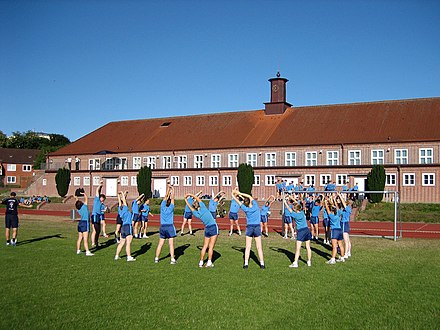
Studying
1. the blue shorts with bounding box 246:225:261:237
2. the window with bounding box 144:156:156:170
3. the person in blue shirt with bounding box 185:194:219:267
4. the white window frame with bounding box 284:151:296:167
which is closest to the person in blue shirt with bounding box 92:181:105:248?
the person in blue shirt with bounding box 185:194:219:267

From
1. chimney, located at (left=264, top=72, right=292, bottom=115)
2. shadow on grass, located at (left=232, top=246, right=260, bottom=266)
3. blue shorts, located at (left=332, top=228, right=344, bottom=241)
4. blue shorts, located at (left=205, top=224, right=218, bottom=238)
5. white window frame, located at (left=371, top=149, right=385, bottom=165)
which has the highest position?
chimney, located at (left=264, top=72, right=292, bottom=115)

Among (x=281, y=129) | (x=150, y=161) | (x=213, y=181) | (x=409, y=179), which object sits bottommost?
(x=213, y=181)

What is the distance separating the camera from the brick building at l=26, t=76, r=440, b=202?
46562 mm

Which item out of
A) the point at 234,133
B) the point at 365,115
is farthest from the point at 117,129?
the point at 365,115

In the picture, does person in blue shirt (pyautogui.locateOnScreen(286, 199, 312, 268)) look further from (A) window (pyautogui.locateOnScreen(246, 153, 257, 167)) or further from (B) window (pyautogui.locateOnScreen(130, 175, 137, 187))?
(B) window (pyautogui.locateOnScreen(130, 175, 137, 187))

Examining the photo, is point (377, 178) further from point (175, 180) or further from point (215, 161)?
point (175, 180)

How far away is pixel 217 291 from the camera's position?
1184 centimetres

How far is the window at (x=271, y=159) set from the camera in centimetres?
5228

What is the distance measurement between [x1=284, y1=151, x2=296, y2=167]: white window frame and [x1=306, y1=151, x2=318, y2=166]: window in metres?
1.38

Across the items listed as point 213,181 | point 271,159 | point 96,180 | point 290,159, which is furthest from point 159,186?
point 290,159

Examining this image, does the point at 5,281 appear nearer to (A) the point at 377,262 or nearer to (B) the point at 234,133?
(A) the point at 377,262

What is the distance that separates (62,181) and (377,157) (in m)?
34.8

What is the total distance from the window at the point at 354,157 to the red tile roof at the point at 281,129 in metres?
1.00

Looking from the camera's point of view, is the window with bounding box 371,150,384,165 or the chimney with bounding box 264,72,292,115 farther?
the chimney with bounding box 264,72,292,115
